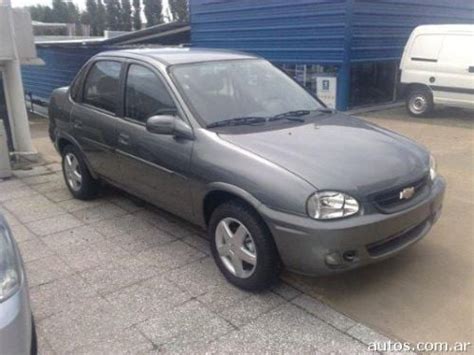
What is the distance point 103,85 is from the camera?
470 centimetres

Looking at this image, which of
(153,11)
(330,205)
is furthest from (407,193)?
(153,11)

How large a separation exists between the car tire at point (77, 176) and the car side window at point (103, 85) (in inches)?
26.2

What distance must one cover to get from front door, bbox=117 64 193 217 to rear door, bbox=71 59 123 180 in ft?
0.56

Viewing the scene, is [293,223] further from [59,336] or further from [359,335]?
[59,336]

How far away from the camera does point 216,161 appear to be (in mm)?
3328

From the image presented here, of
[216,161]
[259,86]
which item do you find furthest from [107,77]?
[216,161]

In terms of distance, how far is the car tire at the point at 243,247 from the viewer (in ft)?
10.2

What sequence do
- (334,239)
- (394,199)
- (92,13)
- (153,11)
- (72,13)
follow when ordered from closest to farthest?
(334,239) < (394,199) < (153,11) < (92,13) < (72,13)

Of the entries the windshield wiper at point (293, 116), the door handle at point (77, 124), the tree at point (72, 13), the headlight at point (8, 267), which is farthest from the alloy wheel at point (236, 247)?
the tree at point (72, 13)

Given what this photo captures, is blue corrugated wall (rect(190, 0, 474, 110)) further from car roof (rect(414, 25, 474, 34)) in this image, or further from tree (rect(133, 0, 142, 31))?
tree (rect(133, 0, 142, 31))

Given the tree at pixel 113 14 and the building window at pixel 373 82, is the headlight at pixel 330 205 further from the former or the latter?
the tree at pixel 113 14

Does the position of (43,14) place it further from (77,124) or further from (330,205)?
(330,205)

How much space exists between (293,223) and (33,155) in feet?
18.1

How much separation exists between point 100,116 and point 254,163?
2.13 m
